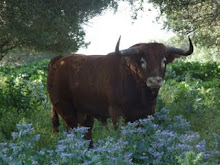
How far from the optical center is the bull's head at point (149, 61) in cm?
638

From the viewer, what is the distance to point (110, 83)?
6.86 metres

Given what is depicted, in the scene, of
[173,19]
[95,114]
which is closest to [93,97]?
[95,114]

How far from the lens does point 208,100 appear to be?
36.0ft

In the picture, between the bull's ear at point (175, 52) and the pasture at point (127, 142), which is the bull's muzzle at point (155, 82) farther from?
the bull's ear at point (175, 52)

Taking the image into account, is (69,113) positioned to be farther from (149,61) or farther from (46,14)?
(46,14)

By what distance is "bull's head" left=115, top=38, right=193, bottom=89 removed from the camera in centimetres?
638

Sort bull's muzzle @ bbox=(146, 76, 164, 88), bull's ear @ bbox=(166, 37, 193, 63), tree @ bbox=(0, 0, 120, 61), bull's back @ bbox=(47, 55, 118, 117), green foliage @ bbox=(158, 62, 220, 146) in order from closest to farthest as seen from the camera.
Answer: bull's muzzle @ bbox=(146, 76, 164, 88) → bull's back @ bbox=(47, 55, 118, 117) → bull's ear @ bbox=(166, 37, 193, 63) → green foliage @ bbox=(158, 62, 220, 146) → tree @ bbox=(0, 0, 120, 61)

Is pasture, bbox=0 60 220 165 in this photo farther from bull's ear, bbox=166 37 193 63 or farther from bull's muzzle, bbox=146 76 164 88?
bull's ear, bbox=166 37 193 63

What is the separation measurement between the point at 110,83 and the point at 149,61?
0.76 m

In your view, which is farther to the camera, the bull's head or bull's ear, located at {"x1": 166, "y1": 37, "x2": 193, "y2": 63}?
bull's ear, located at {"x1": 166, "y1": 37, "x2": 193, "y2": 63}

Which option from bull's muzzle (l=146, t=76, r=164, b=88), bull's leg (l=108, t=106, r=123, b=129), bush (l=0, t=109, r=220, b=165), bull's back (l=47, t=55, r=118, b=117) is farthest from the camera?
bull's back (l=47, t=55, r=118, b=117)

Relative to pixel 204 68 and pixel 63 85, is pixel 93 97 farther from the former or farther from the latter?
pixel 204 68

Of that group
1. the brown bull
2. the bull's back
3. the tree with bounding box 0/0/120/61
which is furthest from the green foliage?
the tree with bounding box 0/0/120/61

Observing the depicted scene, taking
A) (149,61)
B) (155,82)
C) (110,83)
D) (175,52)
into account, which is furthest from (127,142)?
(175,52)
